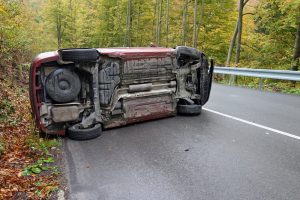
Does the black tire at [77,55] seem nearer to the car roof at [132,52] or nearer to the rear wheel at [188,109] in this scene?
the car roof at [132,52]

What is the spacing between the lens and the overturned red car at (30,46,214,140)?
16.6 ft

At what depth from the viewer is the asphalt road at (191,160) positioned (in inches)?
130

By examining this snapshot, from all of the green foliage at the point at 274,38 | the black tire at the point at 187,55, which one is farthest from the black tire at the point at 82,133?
the green foliage at the point at 274,38

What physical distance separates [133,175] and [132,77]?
99.1 inches

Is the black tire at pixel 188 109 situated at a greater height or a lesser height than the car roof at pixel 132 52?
lesser

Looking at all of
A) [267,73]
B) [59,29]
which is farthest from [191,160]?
[59,29]

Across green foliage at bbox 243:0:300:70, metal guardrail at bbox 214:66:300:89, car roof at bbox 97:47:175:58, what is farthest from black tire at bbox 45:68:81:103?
green foliage at bbox 243:0:300:70

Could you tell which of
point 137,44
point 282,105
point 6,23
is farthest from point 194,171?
point 137,44

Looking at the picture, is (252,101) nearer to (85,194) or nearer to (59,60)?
(59,60)

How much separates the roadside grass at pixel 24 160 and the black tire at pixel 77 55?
1420 mm

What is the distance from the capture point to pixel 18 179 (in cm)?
365

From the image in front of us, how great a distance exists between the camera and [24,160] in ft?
14.2

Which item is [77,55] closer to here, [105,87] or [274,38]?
[105,87]

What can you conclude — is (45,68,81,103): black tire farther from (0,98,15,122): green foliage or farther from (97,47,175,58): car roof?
(0,98,15,122): green foliage
